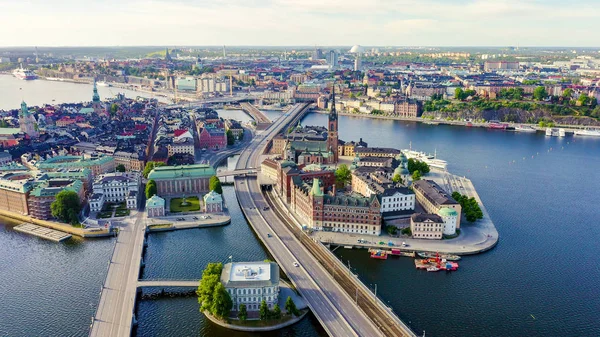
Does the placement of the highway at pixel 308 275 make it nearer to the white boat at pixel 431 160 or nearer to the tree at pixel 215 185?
the tree at pixel 215 185

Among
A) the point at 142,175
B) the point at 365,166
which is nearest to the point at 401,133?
the point at 365,166

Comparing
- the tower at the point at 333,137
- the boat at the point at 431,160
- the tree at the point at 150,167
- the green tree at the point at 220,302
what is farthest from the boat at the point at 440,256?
the tree at the point at 150,167

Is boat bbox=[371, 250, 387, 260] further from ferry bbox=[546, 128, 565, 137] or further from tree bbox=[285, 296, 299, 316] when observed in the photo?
ferry bbox=[546, 128, 565, 137]

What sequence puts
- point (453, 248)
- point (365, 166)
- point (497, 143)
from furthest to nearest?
→ 1. point (497, 143)
2. point (365, 166)
3. point (453, 248)

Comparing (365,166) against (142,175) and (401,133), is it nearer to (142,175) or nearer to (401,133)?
(142,175)

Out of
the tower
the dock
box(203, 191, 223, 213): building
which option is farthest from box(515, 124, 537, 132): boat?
the dock
